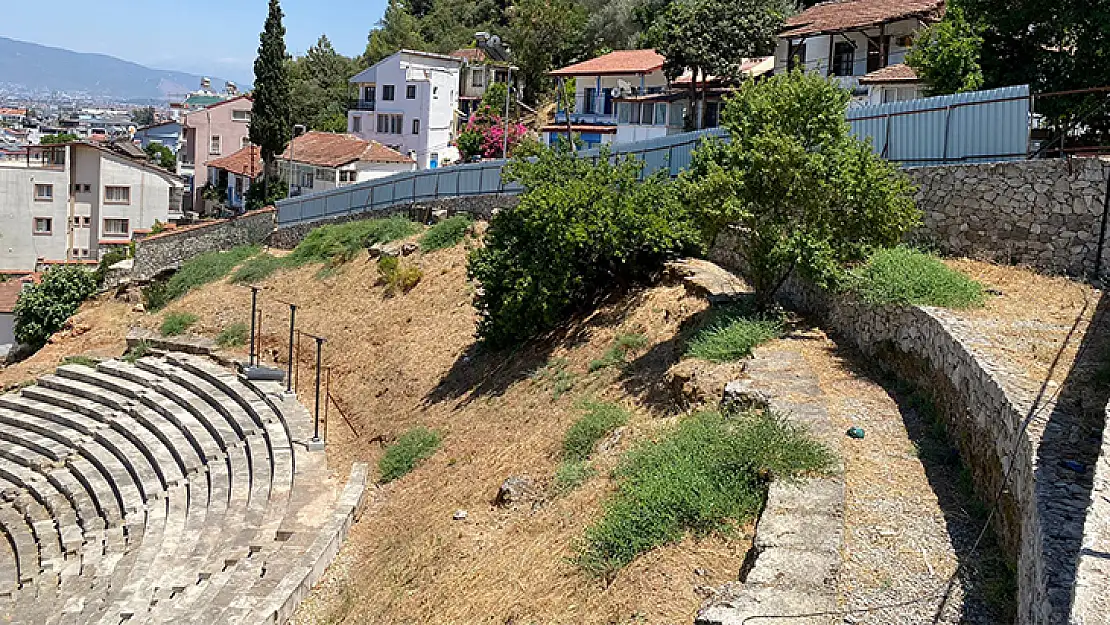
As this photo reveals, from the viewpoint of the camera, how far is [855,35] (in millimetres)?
40375

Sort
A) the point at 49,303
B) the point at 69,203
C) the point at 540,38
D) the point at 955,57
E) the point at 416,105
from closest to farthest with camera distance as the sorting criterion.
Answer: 1. the point at 955,57
2. the point at 49,303
3. the point at 69,203
4. the point at 416,105
5. the point at 540,38

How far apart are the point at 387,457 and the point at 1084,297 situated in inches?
460

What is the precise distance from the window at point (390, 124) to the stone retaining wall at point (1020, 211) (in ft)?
140

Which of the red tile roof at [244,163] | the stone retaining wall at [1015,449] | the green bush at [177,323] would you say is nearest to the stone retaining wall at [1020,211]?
the stone retaining wall at [1015,449]

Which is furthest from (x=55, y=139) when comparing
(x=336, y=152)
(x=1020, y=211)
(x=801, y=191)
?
(x=1020, y=211)

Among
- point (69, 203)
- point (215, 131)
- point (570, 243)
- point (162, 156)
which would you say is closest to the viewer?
point (570, 243)

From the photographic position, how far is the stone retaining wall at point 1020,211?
53.5 feet

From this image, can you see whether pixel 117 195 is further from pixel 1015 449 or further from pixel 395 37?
pixel 1015 449

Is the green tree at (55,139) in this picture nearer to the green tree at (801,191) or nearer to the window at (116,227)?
the window at (116,227)

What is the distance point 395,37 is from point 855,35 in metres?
46.7

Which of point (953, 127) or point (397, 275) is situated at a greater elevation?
point (953, 127)

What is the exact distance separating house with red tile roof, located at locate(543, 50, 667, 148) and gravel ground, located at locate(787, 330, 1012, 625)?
36957mm

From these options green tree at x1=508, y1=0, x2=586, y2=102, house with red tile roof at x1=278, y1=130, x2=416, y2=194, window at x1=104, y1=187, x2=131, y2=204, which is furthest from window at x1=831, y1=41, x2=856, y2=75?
window at x1=104, y1=187, x2=131, y2=204

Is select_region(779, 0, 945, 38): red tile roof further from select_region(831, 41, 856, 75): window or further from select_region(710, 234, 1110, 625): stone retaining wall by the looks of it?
select_region(710, 234, 1110, 625): stone retaining wall
